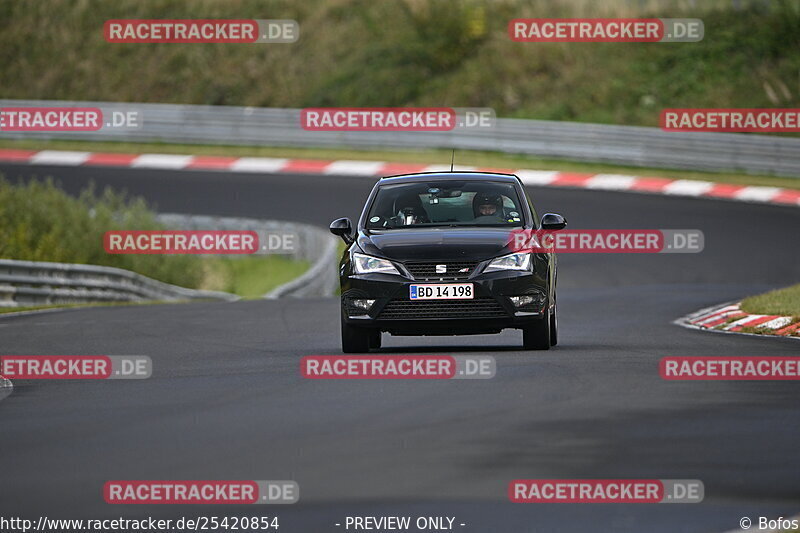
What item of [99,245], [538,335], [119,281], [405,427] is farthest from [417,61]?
[405,427]

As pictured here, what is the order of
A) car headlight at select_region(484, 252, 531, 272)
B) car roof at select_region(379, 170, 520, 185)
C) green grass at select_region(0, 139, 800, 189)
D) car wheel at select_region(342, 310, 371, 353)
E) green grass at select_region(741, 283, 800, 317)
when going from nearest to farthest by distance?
car headlight at select_region(484, 252, 531, 272), car wheel at select_region(342, 310, 371, 353), car roof at select_region(379, 170, 520, 185), green grass at select_region(741, 283, 800, 317), green grass at select_region(0, 139, 800, 189)

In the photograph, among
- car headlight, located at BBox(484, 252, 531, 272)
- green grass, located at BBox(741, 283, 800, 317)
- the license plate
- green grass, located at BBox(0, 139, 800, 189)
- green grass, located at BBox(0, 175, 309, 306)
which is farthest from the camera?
green grass, located at BBox(0, 139, 800, 189)

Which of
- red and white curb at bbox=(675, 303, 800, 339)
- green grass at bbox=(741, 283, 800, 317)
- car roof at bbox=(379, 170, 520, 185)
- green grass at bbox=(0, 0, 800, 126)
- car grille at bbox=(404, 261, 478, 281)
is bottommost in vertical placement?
red and white curb at bbox=(675, 303, 800, 339)

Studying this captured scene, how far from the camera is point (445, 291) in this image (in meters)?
12.9

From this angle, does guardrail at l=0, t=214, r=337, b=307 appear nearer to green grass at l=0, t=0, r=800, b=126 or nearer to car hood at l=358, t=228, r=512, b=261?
car hood at l=358, t=228, r=512, b=261

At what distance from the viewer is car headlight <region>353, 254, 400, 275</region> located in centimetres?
1312

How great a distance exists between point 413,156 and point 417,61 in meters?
8.48

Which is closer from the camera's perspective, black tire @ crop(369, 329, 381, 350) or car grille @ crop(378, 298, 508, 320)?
car grille @ crop(378, 298, 508, 320)

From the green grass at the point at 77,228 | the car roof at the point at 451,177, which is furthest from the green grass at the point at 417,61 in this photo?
the car roof at the point at 451,177

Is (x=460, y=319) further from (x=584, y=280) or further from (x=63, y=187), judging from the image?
(x=63, y=187)

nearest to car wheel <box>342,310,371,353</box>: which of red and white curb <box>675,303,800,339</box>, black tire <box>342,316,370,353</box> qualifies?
black tire <box>342,316,370,353</box>

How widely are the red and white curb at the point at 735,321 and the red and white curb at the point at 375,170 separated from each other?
14.2 m

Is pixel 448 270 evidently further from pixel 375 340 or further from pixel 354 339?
pixel 375 340

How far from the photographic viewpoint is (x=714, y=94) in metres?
42.8
